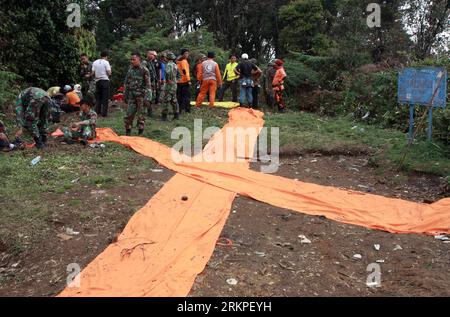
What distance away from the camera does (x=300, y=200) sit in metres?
6.35

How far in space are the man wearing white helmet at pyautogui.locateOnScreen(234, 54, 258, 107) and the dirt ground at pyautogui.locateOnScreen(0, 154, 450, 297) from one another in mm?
6897

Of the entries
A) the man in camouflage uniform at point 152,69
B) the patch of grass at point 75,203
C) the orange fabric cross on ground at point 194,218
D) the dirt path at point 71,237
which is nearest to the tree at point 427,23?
the man in camouflage uniform at point 152,69

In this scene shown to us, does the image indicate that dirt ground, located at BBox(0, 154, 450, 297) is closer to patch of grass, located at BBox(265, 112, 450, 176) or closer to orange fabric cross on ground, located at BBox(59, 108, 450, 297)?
orange fabric cross on ground, located at BBox(59, 108, 450, 297)

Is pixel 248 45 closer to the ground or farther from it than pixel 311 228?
farther from it

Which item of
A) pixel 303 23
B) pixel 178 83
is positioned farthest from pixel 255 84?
pixel 303 23

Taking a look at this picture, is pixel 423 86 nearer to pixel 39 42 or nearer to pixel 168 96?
pixel 168 96

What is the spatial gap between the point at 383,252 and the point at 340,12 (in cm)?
1322

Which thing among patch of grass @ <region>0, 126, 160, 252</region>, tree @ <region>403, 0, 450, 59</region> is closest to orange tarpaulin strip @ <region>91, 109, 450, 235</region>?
patch of grass @ <region>0, 126, 160, 252</region>

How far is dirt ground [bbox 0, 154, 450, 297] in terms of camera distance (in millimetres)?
4199

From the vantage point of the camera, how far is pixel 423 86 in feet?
27.5

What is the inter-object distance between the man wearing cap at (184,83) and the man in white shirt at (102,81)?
1.77m

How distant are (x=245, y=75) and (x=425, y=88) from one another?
552cm

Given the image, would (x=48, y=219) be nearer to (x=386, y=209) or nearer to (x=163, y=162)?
(x=163, y=162)
